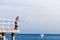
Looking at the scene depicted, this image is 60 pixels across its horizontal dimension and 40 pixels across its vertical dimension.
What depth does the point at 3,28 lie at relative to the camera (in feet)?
106

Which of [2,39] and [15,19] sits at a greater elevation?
[15,19]

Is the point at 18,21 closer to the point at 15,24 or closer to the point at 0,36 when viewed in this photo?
the point at 15,24

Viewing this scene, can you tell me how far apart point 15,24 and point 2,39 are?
2180mm

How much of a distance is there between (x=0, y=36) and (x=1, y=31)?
59 cm

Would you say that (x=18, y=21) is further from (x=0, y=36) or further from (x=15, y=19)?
(x=0, y=36)

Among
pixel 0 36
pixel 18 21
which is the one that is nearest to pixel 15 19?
pixel 18 21

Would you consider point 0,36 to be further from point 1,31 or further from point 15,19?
point 15,19

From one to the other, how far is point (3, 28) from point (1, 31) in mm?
534

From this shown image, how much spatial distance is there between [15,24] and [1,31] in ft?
5.77

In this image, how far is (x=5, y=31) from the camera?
31.9m

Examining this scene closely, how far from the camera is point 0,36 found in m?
32.0

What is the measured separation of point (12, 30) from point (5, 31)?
0.81 metres

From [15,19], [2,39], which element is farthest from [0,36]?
[15,19]

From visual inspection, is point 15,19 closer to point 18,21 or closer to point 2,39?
point 18,21
